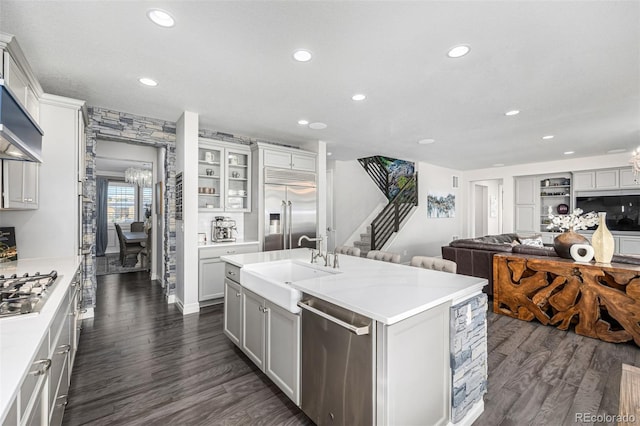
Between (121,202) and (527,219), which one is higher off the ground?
(121,202)

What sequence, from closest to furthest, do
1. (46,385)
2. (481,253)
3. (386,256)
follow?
1. (46,385)
2. (386,256)
3. (481,253)

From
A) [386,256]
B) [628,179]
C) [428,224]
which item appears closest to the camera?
[386,256]

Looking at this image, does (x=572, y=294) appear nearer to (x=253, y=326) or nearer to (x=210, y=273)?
(x=253, y=326)

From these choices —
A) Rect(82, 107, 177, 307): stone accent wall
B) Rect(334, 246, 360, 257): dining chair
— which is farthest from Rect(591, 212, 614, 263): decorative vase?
Rect(82, 107, 177, 307): stone accent wall

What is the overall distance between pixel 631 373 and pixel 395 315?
1.06m

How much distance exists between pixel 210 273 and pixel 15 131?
3.06 meters

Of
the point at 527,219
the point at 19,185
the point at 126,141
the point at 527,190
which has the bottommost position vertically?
the point at 527,219

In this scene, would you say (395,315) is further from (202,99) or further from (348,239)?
(348,239)

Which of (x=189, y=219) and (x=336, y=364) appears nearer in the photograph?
(x=336, y=364)

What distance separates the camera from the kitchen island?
4.55 ft

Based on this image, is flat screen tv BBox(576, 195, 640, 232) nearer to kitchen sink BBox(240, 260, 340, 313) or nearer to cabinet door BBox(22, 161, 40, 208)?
kitchen sink BBox(240, 260, 340, 313)

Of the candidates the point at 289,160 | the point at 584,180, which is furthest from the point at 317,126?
the point at 584,180

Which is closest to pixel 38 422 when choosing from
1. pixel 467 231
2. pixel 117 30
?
pixel 117 30

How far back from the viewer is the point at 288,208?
491 cm
